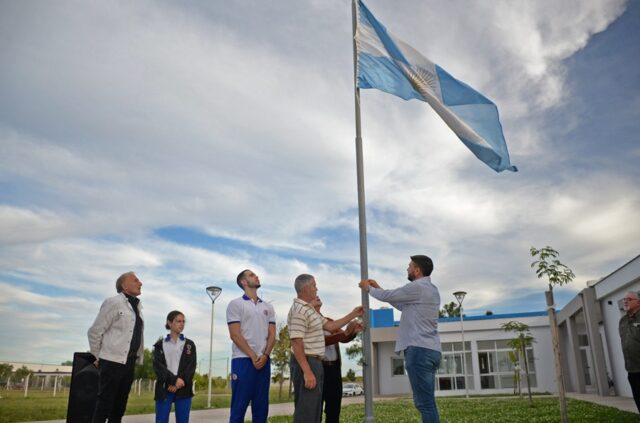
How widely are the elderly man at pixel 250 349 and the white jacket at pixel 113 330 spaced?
1.20 meters

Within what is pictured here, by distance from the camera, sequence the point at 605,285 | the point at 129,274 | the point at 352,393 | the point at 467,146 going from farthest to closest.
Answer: the point at 352,393 < the point at 605,285 < the point at 467,146 < the point at 129,274

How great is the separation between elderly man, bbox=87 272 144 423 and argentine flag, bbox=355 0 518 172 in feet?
13.9

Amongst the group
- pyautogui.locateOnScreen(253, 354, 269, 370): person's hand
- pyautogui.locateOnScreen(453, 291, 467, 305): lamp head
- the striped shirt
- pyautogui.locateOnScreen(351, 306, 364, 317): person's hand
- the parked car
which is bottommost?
the parked car

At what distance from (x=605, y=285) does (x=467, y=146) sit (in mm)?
17026

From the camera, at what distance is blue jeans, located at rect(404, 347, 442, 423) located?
17.9 ft

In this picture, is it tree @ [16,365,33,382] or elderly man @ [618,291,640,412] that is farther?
tree @ [16,365,33,382]

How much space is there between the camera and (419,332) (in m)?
5.75

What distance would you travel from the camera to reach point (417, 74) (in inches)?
296

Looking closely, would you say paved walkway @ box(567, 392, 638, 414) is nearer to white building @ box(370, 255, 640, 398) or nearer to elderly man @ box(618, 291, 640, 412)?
white building @ box(370, 255, 640, 398)

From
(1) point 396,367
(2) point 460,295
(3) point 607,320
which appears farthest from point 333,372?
(1) point 396,367

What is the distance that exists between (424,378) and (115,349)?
3.46 metres

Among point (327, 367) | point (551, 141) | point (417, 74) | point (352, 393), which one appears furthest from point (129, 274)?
point (352, 393)

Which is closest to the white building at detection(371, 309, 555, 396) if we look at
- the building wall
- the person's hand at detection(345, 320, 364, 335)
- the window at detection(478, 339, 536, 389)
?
the window at detection(478, 339, 536, 389)

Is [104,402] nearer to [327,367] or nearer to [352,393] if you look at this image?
[327,367]
